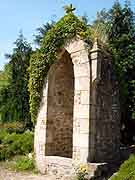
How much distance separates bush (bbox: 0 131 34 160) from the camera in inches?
570

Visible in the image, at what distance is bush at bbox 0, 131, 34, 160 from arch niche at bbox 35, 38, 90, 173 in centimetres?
224

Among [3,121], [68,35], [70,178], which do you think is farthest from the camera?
[3,121]

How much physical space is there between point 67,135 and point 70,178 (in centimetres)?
320

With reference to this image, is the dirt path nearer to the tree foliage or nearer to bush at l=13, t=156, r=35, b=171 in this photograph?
bush at l=13, t=156, r=35, b=171

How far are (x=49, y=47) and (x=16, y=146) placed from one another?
5.15 meters

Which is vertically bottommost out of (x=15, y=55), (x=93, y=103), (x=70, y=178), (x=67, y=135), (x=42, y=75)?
(x=70, y=178)

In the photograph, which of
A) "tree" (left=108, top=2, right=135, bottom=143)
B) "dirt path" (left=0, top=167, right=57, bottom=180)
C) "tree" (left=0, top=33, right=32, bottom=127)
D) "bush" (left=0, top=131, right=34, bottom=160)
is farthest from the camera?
"tree" (left=0, top=33, right=32, bottom=127)

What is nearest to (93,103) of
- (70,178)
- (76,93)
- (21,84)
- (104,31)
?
(76,93)

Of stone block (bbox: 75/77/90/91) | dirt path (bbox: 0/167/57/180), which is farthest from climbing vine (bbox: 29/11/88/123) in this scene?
dirt path (bbox: 0/167/57/180)

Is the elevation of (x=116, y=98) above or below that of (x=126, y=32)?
below

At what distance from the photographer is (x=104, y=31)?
1744 centimetres

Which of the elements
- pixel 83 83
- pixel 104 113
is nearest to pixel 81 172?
pixel 104 113

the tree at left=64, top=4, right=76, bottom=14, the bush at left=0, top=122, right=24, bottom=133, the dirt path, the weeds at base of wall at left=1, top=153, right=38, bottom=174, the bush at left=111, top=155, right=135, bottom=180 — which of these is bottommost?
the dirt path

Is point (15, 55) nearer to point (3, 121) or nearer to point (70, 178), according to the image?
point (3, 121)
